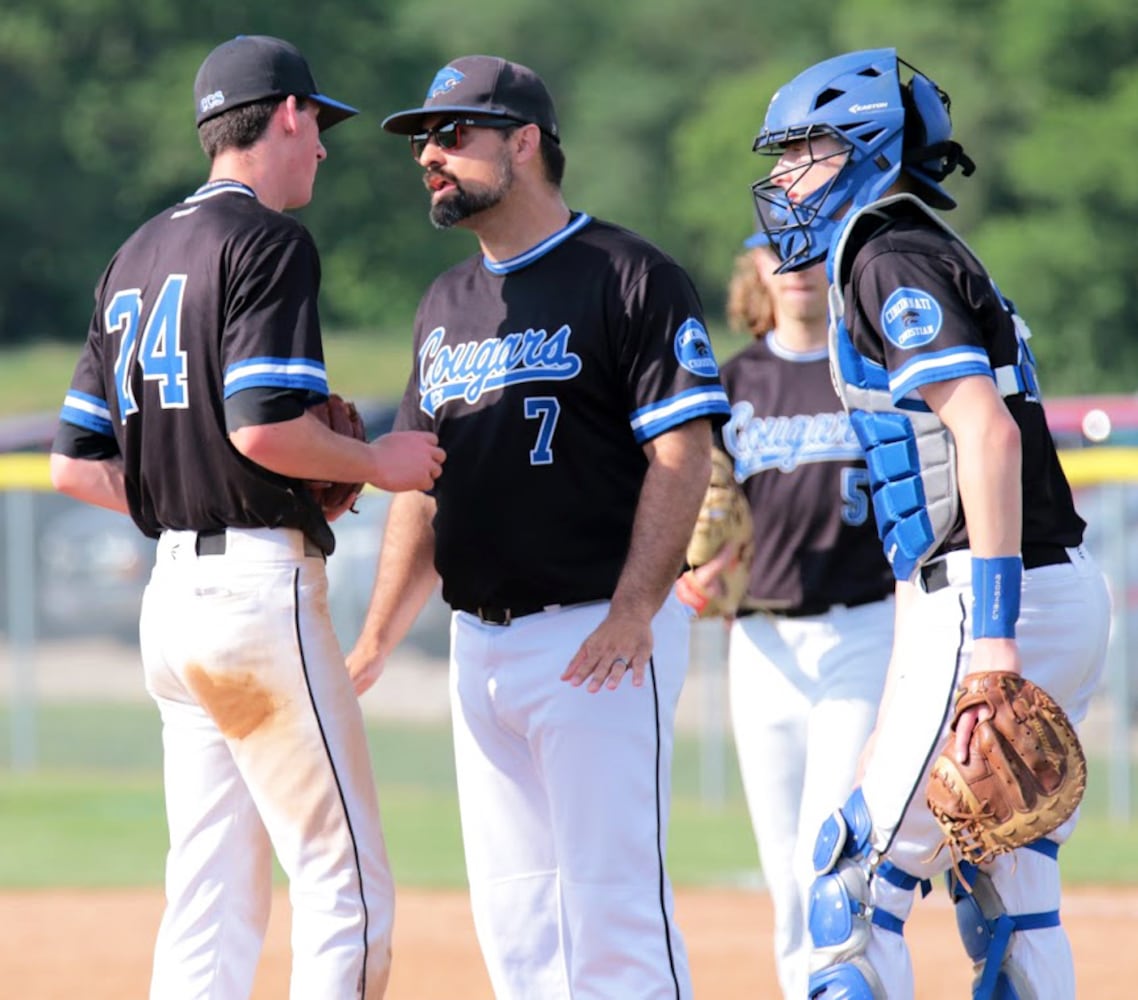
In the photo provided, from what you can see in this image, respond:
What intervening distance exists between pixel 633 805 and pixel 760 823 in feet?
4.21

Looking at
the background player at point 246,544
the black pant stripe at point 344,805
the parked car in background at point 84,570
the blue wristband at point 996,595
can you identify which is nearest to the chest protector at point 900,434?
the blue wristband at point 996,595

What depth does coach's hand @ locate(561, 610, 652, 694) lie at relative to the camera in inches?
174

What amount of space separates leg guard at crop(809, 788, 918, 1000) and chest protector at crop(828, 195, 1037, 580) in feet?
1.73

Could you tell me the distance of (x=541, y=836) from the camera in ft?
15.3

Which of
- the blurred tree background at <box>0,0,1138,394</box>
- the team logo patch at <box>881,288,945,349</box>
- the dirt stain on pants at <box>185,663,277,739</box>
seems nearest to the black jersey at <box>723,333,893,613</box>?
the team logo patch at <box>881,288,945,349</box>

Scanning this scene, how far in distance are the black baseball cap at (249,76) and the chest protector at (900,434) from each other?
1163 mm

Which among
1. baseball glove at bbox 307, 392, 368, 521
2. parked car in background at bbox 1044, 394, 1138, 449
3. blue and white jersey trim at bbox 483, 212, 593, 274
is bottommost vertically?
baseball glove at bbox 307, 392, 368, 521

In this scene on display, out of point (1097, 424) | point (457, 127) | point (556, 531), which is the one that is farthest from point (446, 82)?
point (1097, 424)

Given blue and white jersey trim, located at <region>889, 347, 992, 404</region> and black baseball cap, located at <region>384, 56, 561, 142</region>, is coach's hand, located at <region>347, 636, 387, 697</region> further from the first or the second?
blue and white jersey trim, located at <region>889, 347, 992, 404</region>

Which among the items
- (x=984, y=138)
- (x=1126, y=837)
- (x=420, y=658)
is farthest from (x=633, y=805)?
(x=984, y=138)

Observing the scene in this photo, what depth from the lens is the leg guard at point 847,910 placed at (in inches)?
160

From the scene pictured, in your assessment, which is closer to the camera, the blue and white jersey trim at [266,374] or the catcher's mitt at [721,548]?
the blue and white jersey trim at [266,374]

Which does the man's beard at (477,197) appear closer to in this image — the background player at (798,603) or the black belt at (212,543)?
the black belt at (212,543)

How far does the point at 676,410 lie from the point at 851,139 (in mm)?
663
